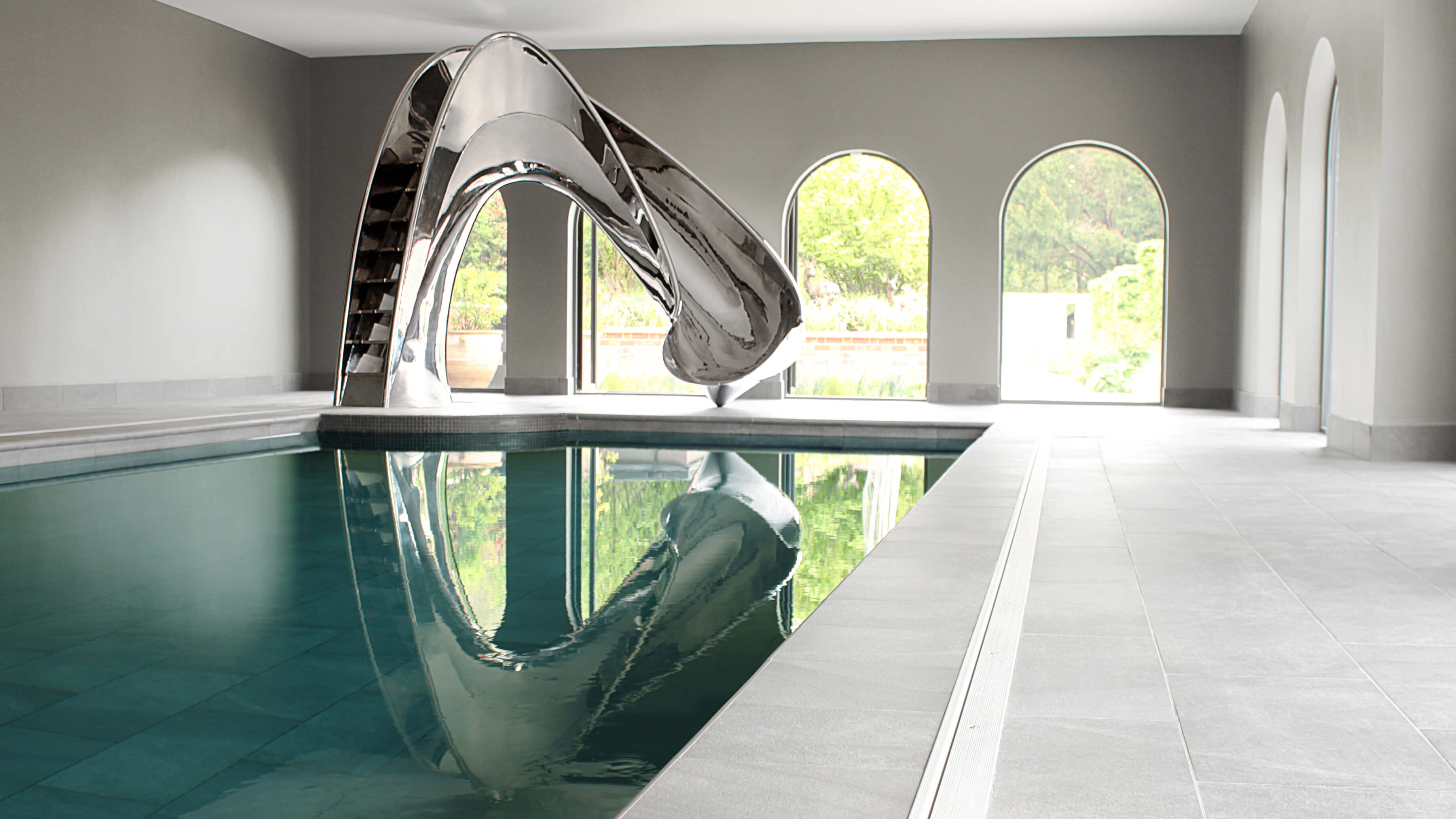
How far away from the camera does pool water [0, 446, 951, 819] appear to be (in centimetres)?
222

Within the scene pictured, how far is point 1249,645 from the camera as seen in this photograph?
246 centimetres

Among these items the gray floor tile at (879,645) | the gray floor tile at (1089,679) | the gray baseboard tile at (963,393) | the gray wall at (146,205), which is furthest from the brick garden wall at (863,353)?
the gray floor tile at (1089,679)

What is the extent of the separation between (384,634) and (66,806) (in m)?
1.23

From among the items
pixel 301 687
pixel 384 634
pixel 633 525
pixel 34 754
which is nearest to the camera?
pixel 34 754

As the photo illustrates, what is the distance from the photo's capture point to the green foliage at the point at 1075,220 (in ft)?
37.9

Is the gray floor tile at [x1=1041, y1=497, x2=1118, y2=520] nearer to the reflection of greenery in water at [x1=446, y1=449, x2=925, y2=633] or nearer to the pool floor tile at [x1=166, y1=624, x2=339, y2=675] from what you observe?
the reflection of greenery in water at [x1=446, y1=449, x2=925, y2=633]

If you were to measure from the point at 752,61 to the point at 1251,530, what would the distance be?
9163 millimetres

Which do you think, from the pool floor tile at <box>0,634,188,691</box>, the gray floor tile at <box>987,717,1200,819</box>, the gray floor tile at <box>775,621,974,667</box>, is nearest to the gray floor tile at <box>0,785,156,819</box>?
the pool floor tile at <box>0,634,188,691</box>

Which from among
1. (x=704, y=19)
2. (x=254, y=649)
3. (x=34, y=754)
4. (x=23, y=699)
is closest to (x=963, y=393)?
(x=704, y=19)

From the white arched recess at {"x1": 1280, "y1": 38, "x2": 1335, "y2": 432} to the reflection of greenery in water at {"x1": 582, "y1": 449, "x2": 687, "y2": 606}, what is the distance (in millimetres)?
5329

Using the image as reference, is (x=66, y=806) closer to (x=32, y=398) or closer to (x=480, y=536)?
(x=480, y=536)

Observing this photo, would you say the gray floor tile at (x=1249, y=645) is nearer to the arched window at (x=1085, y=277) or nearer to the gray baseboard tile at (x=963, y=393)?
the gray baseboard tile at (x=963, y=393)

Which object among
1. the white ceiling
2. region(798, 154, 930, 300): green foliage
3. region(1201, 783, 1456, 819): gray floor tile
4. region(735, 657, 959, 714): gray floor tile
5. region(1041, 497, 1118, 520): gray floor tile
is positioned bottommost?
region(1201, 783, 1456, 819): gray floor tile

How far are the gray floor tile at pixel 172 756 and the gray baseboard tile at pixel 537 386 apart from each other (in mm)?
10084
